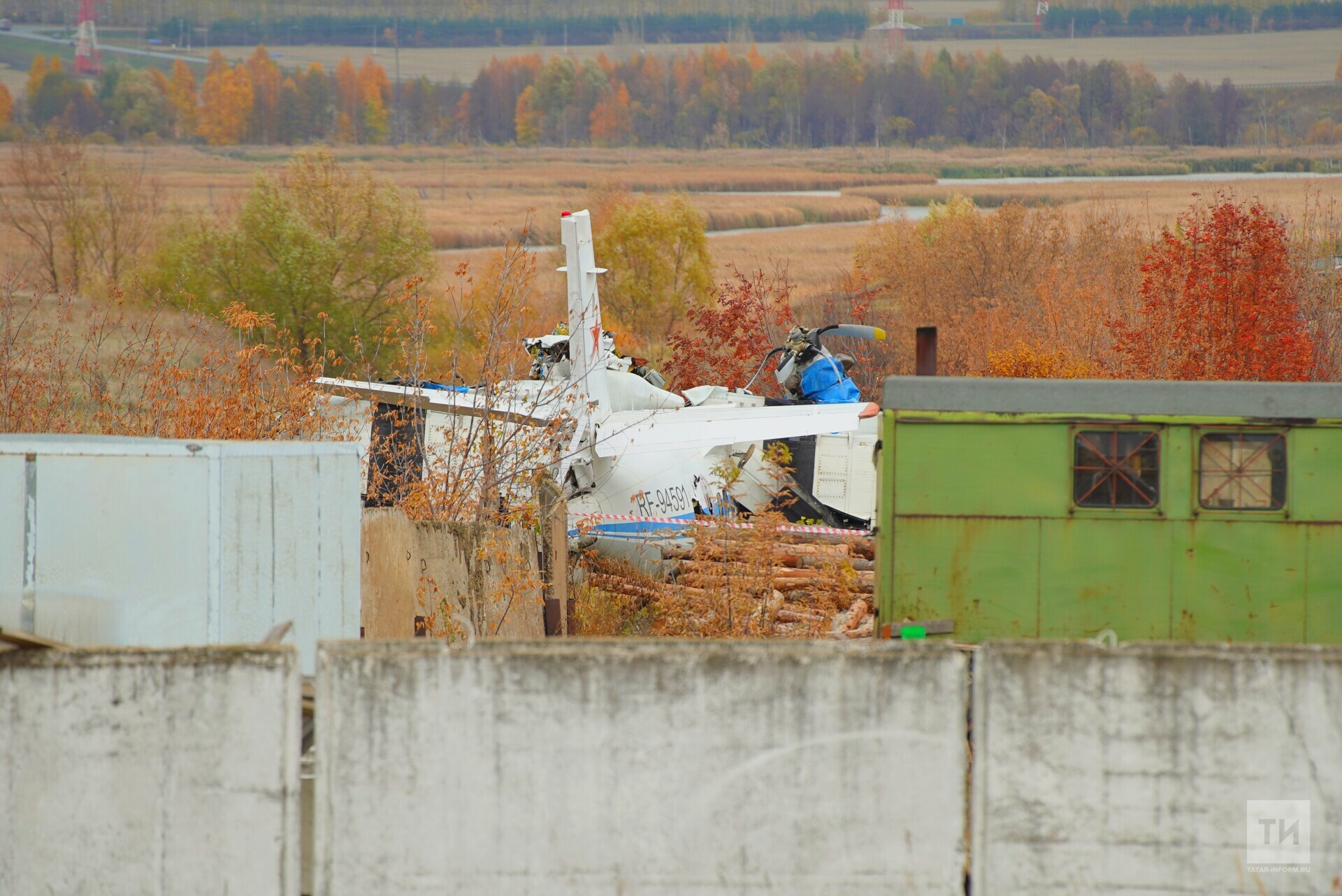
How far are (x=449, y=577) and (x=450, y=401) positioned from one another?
16.2 feet

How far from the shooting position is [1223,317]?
25719 millimetres

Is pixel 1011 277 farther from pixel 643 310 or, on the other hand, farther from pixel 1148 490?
pixel 1148 490

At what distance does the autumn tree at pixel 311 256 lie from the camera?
4262 cm

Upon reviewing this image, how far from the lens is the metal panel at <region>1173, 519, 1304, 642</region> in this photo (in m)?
10.1

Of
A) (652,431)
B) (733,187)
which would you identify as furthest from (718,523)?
(733,187)

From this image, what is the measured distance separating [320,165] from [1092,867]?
1880 inches

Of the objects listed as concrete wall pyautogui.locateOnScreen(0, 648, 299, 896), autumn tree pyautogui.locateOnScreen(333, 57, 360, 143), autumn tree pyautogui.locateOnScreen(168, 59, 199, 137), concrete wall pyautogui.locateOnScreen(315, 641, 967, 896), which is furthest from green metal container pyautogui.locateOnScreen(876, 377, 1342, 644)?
autumn tree pyautogui.locateOnScreen(168, 59, 199, 137)

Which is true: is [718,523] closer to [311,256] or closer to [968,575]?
[968,575]

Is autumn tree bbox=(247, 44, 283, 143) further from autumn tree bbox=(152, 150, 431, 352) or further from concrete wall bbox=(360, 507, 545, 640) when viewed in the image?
concrete wall bbox=(360, 507, 545, 640)

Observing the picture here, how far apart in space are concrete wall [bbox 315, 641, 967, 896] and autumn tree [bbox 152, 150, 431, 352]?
115ft

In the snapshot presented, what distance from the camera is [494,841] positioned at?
641 cm

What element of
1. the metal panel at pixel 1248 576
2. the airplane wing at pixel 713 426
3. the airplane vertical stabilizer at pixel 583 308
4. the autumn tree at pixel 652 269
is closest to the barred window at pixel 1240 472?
the metal panel at pixel 1248 576

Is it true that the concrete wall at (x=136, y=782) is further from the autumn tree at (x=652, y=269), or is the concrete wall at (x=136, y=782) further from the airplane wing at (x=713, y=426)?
the autumn tree at (x=652, y=269)

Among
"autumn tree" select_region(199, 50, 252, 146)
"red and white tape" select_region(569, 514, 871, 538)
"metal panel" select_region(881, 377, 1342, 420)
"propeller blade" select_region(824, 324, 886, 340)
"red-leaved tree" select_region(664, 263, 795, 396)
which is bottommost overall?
"red and white tape" select_region(569, 514, 871, 538)
